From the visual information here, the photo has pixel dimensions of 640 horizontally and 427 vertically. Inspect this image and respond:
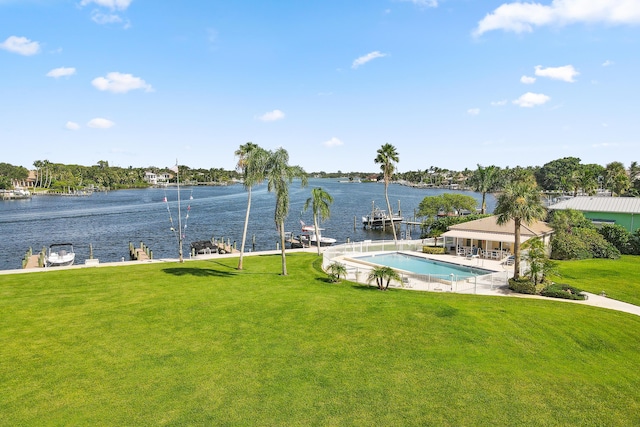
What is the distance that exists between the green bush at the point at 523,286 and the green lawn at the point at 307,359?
1.70 m

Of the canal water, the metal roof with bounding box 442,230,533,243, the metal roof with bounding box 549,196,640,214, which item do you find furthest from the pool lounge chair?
the canal water

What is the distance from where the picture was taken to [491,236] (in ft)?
115

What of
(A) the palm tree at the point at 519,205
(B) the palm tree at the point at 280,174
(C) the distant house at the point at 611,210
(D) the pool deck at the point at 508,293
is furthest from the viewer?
(C) the distant house at the point at 611,210

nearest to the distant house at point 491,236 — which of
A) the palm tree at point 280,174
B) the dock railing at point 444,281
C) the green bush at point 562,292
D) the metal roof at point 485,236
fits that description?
the metal roof at point 485,236

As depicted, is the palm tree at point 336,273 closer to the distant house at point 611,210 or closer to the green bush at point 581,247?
the green bush at point 581,247

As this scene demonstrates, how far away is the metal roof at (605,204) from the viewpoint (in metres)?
43.4

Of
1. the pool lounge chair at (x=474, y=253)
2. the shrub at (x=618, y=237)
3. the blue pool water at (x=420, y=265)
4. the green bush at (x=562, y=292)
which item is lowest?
the blue pool water at (x=420, y=265)

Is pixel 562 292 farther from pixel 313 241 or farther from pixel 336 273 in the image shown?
pixel 313 241

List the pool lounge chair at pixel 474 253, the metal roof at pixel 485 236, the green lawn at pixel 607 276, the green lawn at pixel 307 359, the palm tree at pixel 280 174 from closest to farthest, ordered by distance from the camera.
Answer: the green lawn at pixel 307 359
the green lawn at pixel 607 276
the palm tree at pixel 280 174
the metal roof at pixel 485 236
the pool lounge chair at pixel 474 253

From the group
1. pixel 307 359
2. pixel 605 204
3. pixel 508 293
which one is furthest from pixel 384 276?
pixel 605 204

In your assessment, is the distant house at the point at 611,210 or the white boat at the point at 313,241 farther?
the white boat at the point at 313,241

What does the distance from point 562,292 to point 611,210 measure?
2922 cm

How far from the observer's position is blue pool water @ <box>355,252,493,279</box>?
3073 centimetres

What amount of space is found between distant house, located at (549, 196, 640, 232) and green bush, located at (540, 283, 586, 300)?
26793 mm
